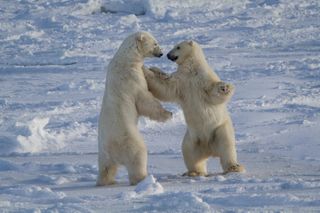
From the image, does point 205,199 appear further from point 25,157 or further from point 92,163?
point 25,157

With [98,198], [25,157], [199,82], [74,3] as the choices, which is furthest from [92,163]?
[74,3]

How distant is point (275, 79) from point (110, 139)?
20.1ft

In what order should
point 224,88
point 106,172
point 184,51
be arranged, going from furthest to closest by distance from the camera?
point 184,51 < point 224,88 < point 106,172

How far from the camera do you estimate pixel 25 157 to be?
7.28 metres

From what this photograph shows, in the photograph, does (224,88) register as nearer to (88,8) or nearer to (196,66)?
(196,66)

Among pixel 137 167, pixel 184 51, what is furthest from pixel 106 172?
pixel 184 51

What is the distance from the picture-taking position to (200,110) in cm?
588

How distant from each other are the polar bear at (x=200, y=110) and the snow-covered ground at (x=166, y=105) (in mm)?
304

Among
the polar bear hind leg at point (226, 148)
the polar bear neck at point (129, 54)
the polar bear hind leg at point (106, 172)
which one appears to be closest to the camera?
the polar bear hind leg at point (106, 172)

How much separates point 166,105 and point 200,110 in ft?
12.4

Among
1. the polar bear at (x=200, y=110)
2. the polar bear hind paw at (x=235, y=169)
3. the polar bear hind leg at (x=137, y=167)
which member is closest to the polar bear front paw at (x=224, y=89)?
the polar bear at (x=200, y=110)

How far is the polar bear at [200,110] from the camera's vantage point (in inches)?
231

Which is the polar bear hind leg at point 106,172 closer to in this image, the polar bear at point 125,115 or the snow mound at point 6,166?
the polar bear at point 125,115

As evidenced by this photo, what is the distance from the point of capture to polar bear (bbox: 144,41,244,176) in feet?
19.2
